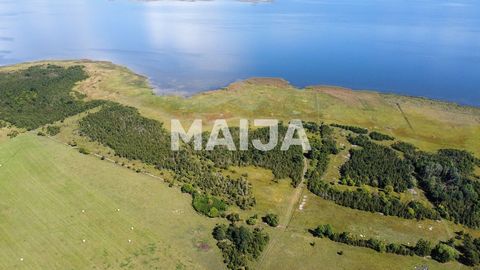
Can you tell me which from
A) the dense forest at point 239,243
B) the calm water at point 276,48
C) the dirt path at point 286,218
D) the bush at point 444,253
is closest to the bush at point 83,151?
the dense forest at point 239,243

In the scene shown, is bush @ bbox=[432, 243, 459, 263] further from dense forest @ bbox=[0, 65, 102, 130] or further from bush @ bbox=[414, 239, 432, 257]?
dense forest @ bbox=[0, 65, 102, 130]

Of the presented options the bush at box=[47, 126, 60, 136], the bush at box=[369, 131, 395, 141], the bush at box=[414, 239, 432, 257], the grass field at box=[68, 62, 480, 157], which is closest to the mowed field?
the bush at box=[47, 126, 60, 136]

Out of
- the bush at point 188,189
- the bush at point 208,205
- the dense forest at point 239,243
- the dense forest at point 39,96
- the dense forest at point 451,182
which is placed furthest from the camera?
the dense forest at point 39,96

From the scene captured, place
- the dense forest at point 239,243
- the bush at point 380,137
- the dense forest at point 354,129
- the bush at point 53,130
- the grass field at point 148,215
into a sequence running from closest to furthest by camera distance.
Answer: the dense forest at point 239,243 → the grass field at point 148,215 → the bush at point 380,137 → the bush at point 53,130 → the dense forest at point 354,129

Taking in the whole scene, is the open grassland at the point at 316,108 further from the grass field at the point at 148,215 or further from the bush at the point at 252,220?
the bush at the point at 252,220

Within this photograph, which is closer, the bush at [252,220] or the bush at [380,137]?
the bush at [252,220]

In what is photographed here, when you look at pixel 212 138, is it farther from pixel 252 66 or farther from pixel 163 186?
pixel 252 66

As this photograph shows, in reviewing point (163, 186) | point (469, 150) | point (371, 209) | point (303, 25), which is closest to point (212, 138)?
point (163, 186)
